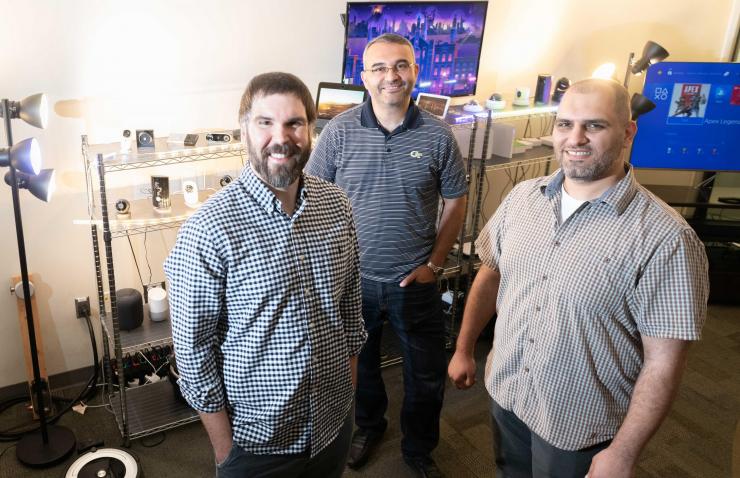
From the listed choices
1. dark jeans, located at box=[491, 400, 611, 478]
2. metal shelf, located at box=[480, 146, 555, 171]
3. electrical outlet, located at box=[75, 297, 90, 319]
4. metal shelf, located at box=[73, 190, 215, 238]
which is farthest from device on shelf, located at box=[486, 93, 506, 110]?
electrical outlet, located at box=[75, 297, 90, 319]

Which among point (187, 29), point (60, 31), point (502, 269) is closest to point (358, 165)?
point (502, 269)

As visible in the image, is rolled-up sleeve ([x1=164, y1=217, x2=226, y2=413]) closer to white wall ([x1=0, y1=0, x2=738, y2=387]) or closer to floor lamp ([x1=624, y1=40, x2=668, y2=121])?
white wall ([x1=0, y1=0, x2=738, y2=387])

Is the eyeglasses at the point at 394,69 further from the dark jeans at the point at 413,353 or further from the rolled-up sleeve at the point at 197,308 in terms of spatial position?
the rolled-up sleeve at the point at 197,308

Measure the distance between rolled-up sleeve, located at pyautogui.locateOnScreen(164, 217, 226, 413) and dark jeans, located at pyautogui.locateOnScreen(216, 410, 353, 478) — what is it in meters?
0.16

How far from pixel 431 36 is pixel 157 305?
1.94 m

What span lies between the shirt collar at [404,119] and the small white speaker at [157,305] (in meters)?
1.30

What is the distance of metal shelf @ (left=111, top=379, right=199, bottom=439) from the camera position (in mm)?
2699

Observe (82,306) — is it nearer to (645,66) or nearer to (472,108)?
(472,108)

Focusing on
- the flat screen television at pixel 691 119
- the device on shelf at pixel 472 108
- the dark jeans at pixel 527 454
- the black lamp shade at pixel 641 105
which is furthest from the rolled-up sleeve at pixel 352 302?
the flat screen television at pixel 691 119

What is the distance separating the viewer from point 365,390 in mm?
2562

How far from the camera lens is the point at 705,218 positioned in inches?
169

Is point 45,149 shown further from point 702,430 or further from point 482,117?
point 702,430

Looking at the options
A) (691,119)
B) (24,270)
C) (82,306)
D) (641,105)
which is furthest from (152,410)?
(691,119)

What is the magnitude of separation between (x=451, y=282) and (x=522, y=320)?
2.26m
